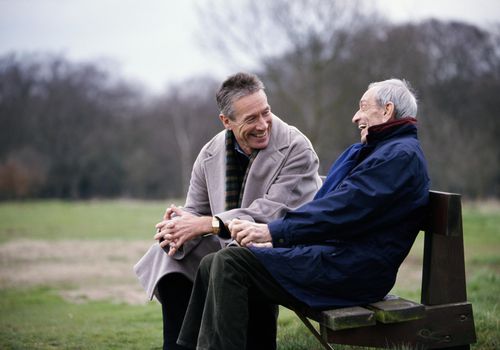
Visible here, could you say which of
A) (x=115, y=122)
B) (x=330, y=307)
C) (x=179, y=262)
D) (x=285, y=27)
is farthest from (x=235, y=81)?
(x=115, y=122)

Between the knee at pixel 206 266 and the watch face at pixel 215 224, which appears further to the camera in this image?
the watch face at pixel 215 224

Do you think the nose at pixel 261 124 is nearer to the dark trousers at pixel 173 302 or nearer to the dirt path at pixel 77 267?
the dark trousers at pixel 173 302

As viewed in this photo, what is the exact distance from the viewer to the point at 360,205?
9.83ft

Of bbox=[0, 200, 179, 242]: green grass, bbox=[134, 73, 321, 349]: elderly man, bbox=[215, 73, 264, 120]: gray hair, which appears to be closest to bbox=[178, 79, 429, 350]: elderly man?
bbox=[134, 73, 321, 349]: elderly man

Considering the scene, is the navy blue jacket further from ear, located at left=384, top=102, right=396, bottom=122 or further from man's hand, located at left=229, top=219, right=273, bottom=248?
ear, located at left=384, top=102, right=396, bottom=122

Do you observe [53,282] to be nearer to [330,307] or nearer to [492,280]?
[492,280]

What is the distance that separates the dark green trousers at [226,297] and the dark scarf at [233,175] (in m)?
0.85

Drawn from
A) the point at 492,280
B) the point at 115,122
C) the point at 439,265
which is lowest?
the point at 492,280

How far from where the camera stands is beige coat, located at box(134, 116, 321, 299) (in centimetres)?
372

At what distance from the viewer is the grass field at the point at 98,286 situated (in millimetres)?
5074

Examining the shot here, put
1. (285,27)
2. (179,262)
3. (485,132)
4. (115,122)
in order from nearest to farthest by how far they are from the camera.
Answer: (179,262), (285,27), (485,132), (115,122)

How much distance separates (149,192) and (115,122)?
281 inches

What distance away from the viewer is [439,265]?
322cm

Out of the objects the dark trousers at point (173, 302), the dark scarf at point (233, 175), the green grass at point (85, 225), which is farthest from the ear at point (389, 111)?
the green grass at point (85, 225)
